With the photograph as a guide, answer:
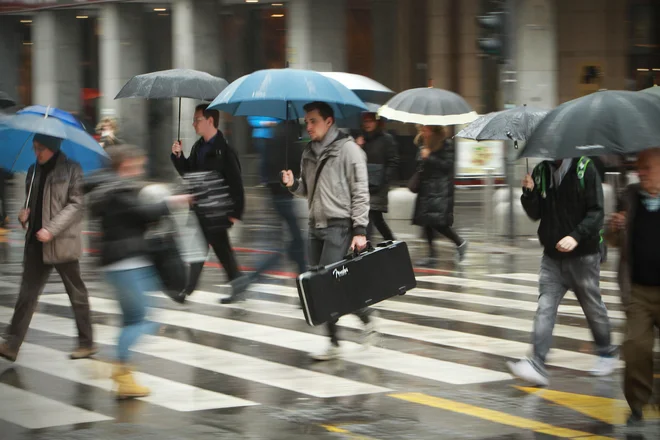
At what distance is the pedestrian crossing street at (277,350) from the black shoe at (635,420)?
1.52 meters

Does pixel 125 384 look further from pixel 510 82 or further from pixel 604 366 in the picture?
pixel 510 82

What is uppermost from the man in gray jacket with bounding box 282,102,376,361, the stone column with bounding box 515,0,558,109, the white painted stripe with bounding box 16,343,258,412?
the stone column with bounding box 515,0,558,109

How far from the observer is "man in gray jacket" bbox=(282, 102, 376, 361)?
923cm

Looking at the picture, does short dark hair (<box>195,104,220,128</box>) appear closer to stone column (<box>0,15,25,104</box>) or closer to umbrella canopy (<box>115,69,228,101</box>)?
umbrella canopy (<box>115,69,228,101</box>)

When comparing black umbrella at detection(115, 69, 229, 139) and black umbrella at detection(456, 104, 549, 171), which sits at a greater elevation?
black umbrella at detection(115, 69, 229, 139)

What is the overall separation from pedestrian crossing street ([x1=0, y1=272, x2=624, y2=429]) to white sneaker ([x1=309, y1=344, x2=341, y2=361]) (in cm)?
8

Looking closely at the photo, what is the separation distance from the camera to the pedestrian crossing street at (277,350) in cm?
817

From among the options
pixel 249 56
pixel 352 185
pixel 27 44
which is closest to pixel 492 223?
pixel 352 185

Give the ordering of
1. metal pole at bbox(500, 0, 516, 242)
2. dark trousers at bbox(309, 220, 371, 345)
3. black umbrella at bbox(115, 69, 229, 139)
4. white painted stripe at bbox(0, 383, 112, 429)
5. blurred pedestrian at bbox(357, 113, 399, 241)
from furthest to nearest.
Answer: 1. metal pole at bbox(500, 0, 516, 242)
2. blurred pedestrian at bbox(357, 113, 399, 241)
3. black umbrella at bbox(115, 69, 229, 139)
4. dark trousers at bbox(309, 220, 371, 345)
5. white painted stripe at bbox(0, 383, 112, 429)

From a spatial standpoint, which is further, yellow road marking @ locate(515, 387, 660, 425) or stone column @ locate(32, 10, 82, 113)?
stone column @ locate(32, 10, 82, 113)

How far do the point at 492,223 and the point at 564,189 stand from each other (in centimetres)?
1158

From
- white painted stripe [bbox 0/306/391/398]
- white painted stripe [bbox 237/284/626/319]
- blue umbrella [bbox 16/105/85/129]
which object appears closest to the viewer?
white painted stripe [bbox 0/306/391/398]

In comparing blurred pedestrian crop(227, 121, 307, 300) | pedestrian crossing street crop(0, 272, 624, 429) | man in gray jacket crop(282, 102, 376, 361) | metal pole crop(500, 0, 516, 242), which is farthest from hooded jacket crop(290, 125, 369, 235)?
metal pole crop(500, 0, 516, 242)

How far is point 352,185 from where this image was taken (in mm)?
9281
